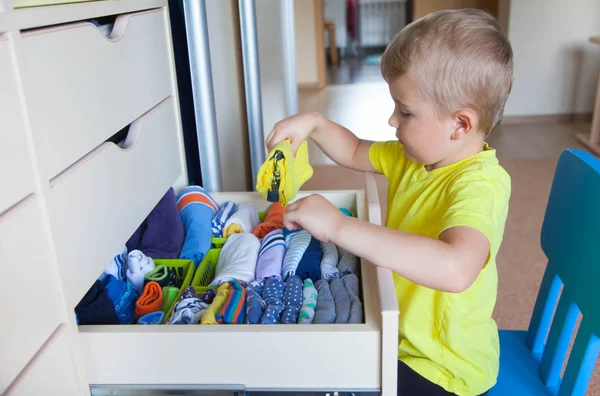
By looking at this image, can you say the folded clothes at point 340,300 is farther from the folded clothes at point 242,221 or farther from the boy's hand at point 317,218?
the folded clothes at point 242,221

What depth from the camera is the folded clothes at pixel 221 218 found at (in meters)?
1.16

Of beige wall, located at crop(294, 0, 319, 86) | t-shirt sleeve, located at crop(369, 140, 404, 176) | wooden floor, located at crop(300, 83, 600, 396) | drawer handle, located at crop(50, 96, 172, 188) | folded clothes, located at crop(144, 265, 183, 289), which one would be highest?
drawer handle, located at crop(50, 96, 172, 188)

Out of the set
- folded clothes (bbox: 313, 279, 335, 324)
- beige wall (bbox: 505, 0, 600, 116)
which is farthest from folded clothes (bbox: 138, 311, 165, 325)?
beige wall (bbox: 505, 0, 600, 116)

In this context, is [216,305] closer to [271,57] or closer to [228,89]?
[228,89]

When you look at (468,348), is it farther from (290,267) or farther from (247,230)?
(247,230)

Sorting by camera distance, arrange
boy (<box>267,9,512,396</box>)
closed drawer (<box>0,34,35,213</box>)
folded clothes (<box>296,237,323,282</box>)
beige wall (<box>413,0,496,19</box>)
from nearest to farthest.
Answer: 1. closed drawer (<box>0,34,35,213</box>)
2. boy (<box>267,9,512,396</box>)
3. folded clothes (<box>296,237,323,282</box>)
4. beige wall (<box>413,0,496,19</box>)

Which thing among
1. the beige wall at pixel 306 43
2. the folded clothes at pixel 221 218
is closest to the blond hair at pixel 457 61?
the folded clothes at pixel 221 218

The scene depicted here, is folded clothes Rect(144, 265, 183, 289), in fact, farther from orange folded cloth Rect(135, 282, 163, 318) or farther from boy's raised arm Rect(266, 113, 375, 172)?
boy's raised arm Rect(266, 113, 375, 172)

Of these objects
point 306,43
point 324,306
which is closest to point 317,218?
point 324,306

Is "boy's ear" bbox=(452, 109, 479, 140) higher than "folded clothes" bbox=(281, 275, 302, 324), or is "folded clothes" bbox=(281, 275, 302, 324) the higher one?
"boy's ear" bbox=(452, 109, 479, 140)

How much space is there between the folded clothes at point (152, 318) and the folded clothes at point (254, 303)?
0.46ft

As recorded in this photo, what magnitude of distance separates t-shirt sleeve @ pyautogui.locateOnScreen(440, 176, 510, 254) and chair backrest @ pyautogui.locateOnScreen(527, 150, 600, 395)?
136mm

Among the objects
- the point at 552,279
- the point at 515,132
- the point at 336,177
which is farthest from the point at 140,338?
the point at 515,132

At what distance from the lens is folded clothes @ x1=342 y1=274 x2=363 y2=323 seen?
79cm
